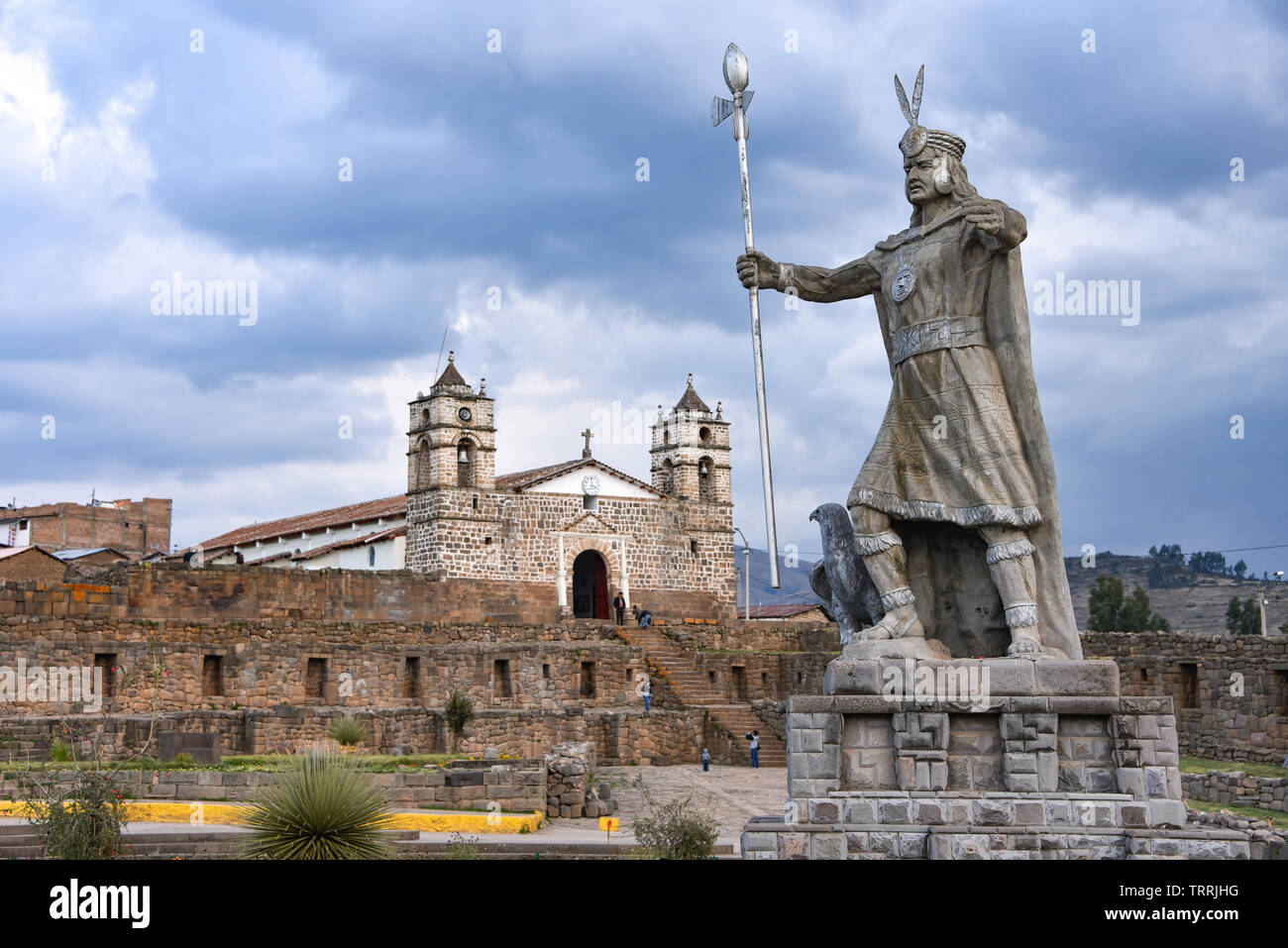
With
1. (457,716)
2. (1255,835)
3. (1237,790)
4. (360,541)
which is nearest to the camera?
(1255,835)

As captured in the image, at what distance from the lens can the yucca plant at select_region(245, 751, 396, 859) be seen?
34.6 feet

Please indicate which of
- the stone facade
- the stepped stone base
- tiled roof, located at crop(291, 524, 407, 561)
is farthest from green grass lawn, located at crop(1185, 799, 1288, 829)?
tiled roof, located at crop(291, 524, 407, 561)

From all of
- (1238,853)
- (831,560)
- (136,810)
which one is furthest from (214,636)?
(1238,853)

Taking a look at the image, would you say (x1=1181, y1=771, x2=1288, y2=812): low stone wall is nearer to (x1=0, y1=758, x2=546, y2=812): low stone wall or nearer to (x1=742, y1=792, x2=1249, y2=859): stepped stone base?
(x1=0, y1=758, x2=546, y2=812): low stone wall

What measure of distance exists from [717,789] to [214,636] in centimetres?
1146

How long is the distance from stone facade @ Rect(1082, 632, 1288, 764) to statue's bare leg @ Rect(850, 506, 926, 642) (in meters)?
15.2

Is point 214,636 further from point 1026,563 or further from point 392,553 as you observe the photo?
point 1026,563

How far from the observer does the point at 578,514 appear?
137 feet

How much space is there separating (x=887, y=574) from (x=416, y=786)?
965 centimetres

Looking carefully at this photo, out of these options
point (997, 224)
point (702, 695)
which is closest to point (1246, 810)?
point (997, 224)

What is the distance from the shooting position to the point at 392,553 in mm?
41781

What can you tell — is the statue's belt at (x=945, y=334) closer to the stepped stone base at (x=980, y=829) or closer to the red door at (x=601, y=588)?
the stepped stone base at (x=980, y=829)

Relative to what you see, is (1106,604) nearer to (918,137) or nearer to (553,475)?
(553,475)
